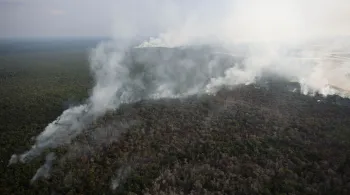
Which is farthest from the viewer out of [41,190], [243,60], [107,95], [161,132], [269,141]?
[243,60]

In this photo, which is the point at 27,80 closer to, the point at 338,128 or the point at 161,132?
the point at 161,132

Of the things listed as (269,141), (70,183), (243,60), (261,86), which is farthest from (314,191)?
(243,60)

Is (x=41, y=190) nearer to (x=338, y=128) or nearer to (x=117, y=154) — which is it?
(x=117, y=154)

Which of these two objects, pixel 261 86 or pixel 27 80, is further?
pixel 27 80

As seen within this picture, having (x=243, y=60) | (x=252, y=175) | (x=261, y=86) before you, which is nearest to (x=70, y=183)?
(x=252, y=175)

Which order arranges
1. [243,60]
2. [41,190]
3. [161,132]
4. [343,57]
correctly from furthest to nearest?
[243,60] → [343,57] → [161,132] → [41,190]

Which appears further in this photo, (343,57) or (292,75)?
(343,57)
